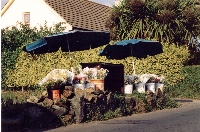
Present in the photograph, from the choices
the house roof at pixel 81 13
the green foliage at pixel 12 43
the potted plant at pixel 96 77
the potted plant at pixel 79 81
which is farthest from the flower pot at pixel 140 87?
the house roof at pixel 81 13

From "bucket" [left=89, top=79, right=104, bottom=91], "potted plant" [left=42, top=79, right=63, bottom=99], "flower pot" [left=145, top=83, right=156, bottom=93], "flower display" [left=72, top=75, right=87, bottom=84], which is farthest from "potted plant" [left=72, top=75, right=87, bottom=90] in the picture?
"flower pot" [left=145, top=83, right=156, bottom=93]

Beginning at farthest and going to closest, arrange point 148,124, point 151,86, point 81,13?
point 81,13, point 151,86, point 148,124

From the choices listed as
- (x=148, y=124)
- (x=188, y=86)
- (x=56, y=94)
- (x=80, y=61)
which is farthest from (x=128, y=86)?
(x=188, y=86)

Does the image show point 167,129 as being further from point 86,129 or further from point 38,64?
point 38,64

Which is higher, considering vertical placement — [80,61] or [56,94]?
[80,61]

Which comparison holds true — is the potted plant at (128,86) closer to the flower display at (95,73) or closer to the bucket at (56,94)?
the flower display at (95,73)

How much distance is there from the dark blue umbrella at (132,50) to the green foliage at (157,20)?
382cm

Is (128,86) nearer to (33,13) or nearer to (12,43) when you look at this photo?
(12,43)

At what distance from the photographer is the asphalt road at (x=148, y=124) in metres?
9.40

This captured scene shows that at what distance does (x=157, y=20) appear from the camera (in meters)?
21.5

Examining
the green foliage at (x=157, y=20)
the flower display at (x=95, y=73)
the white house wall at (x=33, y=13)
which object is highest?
the white house wall at (x=33, y=13)

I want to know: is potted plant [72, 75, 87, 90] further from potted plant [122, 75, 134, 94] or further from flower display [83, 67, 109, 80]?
potted plant [122, 75, 134, 94]

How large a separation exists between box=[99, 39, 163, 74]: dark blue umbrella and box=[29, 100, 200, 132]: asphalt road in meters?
4.10

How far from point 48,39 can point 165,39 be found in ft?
33.8
